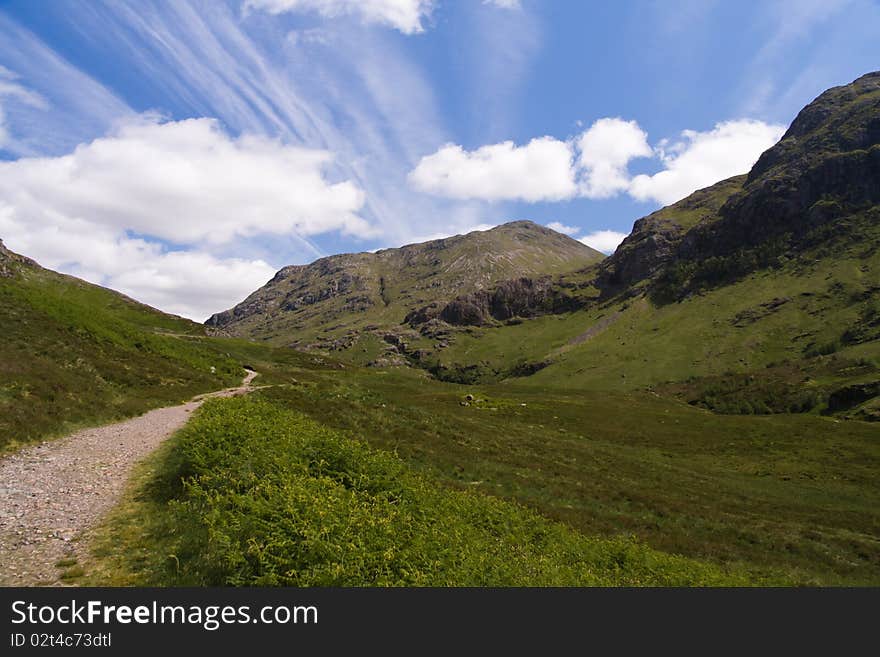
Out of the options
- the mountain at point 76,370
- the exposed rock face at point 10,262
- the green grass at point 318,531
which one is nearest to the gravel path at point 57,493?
the green grass at point 318,531

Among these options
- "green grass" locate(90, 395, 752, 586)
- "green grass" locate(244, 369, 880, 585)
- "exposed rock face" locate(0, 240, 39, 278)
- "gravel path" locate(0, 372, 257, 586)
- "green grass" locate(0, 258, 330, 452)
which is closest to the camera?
"green grass" locate(90, 395, 752, 586)

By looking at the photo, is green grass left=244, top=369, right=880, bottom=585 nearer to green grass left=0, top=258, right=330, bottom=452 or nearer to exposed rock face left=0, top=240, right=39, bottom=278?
green grass left=0, top=258, right=330, bottom=452

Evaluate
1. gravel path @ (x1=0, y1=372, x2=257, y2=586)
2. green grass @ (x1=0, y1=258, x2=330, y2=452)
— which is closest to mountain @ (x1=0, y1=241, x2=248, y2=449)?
green grass @ (x1=0, y1=258, x2=330, y2=452)

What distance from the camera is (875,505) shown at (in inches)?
1588

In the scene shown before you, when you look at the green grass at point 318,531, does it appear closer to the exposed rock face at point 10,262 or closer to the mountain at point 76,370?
the mountain at point 76,370

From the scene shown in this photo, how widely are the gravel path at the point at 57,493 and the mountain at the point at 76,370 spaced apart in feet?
6.43

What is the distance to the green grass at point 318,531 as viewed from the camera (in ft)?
28.3

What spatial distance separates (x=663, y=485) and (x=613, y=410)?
5833cm

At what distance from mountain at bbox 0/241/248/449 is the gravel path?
1961 millimetres

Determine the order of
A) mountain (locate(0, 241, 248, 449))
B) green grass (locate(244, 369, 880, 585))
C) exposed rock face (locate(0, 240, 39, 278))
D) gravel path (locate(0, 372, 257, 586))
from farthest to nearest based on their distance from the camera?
exposed rock face (locate(0, 240, 39, 278))
green grass (locate(244, 369, 880, 585))
mountain (locate(0, 241, 248, 449))
gravel path (locate(0, 372, 257, 586))

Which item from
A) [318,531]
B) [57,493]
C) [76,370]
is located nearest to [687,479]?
[318,531]

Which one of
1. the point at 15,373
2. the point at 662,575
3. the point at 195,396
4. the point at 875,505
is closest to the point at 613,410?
the point at 875,505

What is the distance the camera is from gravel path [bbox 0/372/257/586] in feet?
32.1

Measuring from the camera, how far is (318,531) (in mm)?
9000
